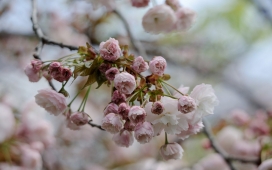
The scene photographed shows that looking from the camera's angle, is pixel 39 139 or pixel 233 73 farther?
pixel 233 73

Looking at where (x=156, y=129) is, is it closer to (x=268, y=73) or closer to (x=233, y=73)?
(x=233, y=73)

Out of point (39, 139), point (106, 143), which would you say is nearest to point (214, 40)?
point (106, 143)

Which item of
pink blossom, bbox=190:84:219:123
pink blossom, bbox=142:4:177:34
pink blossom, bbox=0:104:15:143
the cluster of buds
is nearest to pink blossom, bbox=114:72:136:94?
the cluster of buds

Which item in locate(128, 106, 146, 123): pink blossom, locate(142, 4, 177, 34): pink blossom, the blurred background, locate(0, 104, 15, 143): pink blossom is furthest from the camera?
the blurred background

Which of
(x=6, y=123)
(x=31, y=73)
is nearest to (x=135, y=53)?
(x=6, y=123)

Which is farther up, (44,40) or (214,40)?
(214,40)

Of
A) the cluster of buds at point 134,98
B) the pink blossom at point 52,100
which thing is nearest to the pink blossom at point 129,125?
the cluster of buds at point 134,98

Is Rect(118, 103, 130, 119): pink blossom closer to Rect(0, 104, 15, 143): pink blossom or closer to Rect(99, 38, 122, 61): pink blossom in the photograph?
Rect(99, 38, 122, 61): pink blossom
